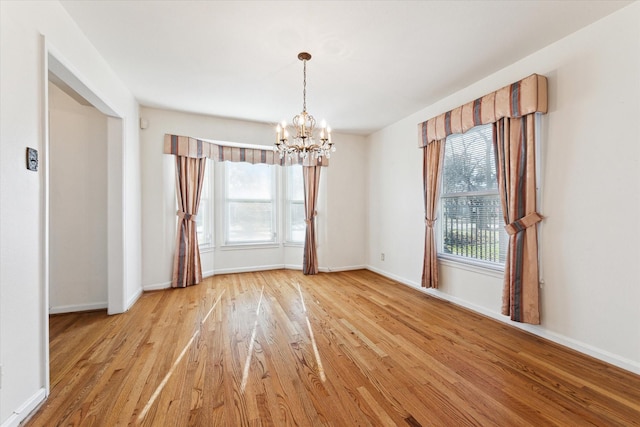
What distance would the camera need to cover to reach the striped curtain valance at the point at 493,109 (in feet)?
7.39

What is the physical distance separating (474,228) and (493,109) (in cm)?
132

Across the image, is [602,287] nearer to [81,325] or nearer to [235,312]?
[235,312]

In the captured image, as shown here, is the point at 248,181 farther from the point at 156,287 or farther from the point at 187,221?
the point at 156,287

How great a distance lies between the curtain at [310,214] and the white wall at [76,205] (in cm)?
281

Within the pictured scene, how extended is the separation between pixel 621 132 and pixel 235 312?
378 centimetres

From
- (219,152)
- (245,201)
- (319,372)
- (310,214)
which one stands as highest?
(219,152)

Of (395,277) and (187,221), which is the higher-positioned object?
(187,221)

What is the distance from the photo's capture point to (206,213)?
4.47m

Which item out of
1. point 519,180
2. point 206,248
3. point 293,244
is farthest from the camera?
point 293,244

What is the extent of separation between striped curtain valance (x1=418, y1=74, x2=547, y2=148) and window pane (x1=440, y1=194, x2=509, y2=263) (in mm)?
831

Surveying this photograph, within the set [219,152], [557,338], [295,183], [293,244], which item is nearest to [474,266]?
[557,338]

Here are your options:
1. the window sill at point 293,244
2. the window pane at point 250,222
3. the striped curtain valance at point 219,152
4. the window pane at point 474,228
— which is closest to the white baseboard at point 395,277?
the window pane at point 474,228

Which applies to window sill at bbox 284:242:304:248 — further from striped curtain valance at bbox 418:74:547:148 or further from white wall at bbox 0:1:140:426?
white wall at bbox 0:1:140:426

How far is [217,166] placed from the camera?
4496 millimetres
